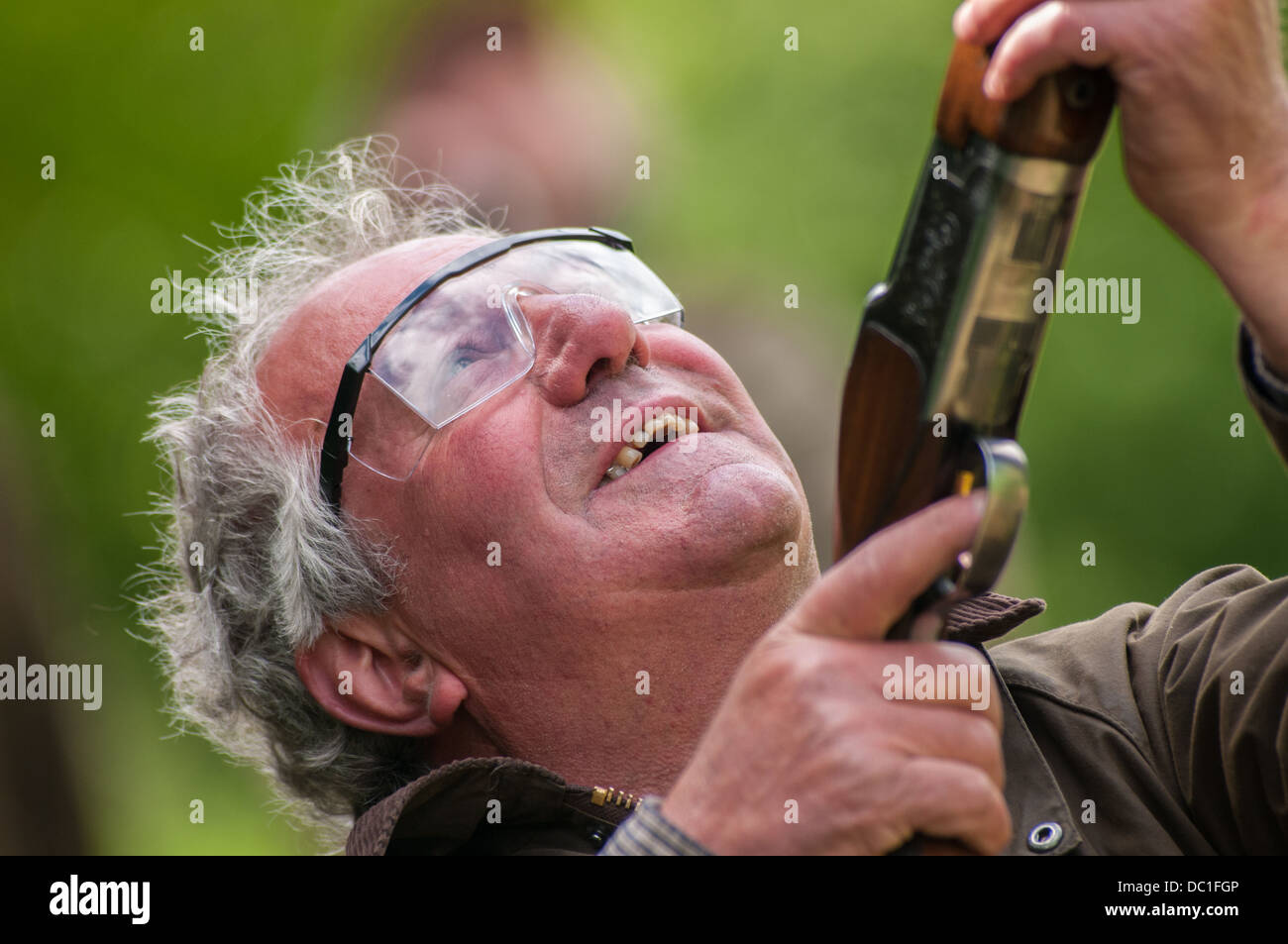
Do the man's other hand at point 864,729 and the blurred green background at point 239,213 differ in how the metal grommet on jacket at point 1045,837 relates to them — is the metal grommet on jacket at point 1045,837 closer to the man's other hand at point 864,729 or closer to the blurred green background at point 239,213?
the man's other hand at point 864,729

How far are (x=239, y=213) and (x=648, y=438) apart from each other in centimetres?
421

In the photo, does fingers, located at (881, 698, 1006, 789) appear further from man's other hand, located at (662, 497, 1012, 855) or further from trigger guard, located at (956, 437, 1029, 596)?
trigger guard, located at (956, 437, 1029, 596)

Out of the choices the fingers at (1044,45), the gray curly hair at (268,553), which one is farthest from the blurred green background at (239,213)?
the fingers at (1044,45)

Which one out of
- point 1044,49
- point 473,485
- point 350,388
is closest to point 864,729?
point 1044,49

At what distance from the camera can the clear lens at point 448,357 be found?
223 centimetres

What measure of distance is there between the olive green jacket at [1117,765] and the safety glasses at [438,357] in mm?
674

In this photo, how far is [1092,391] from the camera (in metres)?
5.88

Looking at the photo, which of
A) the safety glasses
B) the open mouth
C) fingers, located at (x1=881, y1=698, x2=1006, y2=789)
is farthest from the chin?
fingers, located at (x1=881, y1=698, x2=1006, y2=789)

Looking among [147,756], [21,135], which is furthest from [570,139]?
[147,756]

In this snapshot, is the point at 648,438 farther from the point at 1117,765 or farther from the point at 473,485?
the point at 1117,765

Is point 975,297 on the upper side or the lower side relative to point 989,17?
lower

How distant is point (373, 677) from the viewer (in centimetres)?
233

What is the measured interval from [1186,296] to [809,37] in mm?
2445
